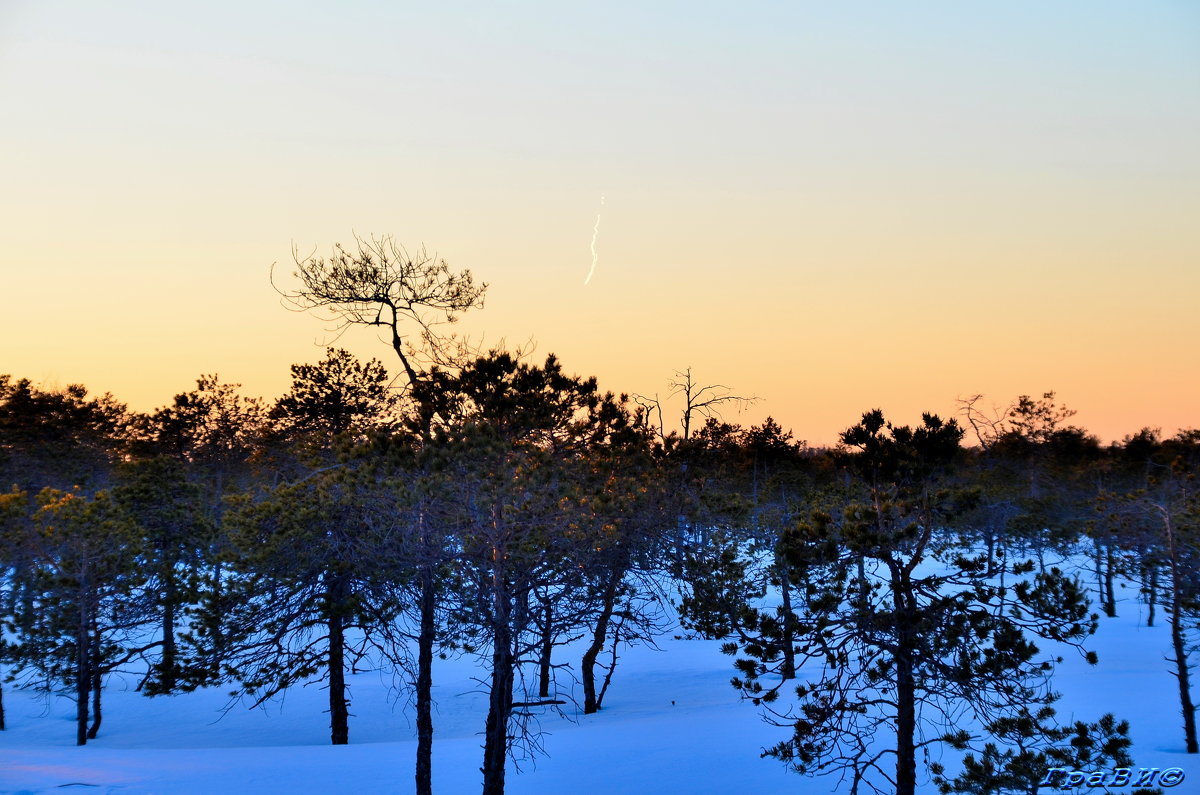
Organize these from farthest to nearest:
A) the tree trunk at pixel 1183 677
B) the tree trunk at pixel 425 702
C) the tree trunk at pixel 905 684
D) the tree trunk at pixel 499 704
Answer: the tree trunk at pixel 1183 677
the tree trunk at pixel 425 702
the tree trunk at pixel 499 704
the tree trunk at pixel 905 684

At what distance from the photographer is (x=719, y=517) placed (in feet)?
82.5

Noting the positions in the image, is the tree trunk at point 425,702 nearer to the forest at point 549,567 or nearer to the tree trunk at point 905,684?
the forest at point 549,567

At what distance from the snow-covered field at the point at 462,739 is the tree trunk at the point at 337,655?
4.24 feet

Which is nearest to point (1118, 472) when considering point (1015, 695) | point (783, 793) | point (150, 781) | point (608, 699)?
point (608, 699)

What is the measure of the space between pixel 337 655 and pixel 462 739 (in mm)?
4247

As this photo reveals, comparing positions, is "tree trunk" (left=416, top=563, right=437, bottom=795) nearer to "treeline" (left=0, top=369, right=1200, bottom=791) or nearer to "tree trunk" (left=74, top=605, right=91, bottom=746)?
"treeline" (left=0, top=369, right=1200, bottom=791)

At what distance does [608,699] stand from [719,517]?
9570mm

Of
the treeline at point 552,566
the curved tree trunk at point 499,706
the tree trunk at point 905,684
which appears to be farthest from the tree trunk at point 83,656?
the tree trunk at point 905,684

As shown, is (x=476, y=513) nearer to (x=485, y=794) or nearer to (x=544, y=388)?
(x=544, y=388)

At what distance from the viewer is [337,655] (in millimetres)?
21797

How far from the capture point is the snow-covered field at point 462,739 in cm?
1758

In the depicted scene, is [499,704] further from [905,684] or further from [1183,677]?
[1183,677]

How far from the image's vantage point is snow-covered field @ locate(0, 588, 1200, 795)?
17578 mm

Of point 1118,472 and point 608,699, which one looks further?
point 1118,472
